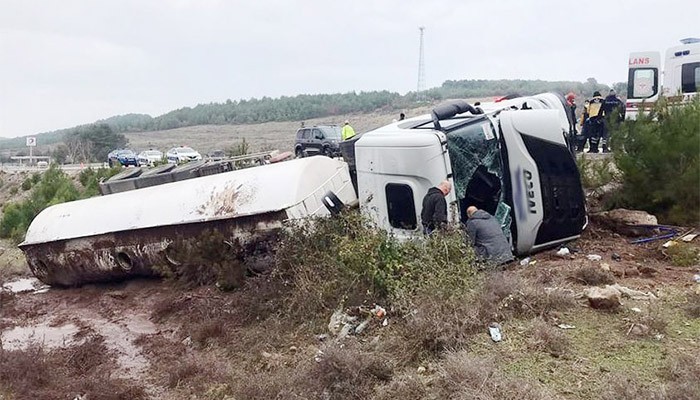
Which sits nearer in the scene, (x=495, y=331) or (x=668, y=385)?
(x=668, y=385)

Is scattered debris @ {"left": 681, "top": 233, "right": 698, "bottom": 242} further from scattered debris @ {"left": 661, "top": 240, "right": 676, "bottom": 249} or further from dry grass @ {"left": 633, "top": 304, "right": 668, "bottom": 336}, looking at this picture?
dry grass @ {"left": 633, "top": 304, "right": 668, "bottom": 336}

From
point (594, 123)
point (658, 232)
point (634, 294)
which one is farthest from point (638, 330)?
point (594, 123)

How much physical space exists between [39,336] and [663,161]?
8165mm

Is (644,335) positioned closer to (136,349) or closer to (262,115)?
(136,349)

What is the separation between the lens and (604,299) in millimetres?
5188

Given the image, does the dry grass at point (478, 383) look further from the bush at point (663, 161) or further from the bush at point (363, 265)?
the bush at point (663, 161)

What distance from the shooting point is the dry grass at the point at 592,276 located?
19.4 ft

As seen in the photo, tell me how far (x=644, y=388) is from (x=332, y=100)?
74273 mm

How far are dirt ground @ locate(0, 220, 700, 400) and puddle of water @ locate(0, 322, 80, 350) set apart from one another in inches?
0.7

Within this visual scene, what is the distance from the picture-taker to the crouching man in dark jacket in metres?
6.51

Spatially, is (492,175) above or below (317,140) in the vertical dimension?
above

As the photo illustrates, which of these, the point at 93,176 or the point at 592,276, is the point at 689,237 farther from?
the point at 93,176

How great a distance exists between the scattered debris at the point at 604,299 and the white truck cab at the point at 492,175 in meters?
1.94

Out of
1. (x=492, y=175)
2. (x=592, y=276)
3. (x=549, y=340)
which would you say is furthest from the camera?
(x=492, y=175)
